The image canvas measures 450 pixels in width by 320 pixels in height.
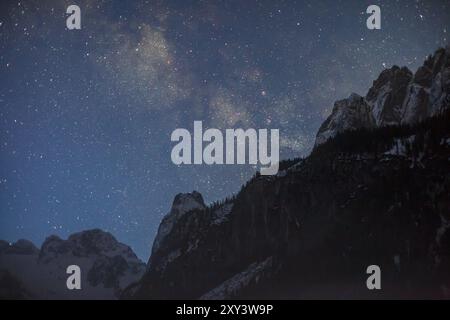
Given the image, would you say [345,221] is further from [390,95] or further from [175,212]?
[175,212]

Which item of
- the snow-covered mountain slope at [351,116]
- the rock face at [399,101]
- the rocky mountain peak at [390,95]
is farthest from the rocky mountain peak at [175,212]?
the rocky mountain peak at [390,95]

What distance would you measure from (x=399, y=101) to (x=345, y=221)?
74.9m

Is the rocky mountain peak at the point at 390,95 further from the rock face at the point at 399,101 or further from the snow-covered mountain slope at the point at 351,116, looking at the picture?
the snow-covered mountain slope at the point at 351,116

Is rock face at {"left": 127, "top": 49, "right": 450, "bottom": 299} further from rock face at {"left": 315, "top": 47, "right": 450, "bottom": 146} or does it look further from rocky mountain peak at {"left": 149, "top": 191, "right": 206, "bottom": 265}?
rocky mountain peak at {"left": 149, "top": 191, "right": 206, "bottom": 265}

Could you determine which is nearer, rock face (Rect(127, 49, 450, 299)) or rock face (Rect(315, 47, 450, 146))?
rock face (Rect(127, 49, 450, 299))

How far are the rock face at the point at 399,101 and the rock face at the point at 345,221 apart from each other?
1.59ft

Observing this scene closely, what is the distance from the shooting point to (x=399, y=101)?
14350 centimetres

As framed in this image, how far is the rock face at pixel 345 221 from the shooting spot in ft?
228

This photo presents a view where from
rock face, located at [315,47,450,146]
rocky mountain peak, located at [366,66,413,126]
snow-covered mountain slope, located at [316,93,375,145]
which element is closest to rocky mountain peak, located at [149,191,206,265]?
snow-covered mountain slope, located at [316,93,375,145]

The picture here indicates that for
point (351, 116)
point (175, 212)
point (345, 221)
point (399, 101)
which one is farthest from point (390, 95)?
point (175, 212)

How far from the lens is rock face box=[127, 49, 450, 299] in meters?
69.5

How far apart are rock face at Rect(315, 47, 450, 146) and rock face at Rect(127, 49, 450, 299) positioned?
19.1 inches
